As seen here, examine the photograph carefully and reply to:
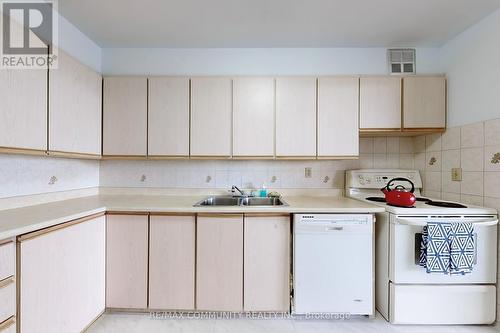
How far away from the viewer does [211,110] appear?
7.15ft

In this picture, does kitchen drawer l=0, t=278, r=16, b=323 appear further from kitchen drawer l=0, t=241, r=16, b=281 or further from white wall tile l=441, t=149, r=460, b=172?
white wall tile l=441, t=149, r=460, b=172

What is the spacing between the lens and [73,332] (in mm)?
1500

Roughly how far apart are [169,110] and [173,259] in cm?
131

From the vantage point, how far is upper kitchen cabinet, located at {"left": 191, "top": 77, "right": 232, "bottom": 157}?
218 centimetres

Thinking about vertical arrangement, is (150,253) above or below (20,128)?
below

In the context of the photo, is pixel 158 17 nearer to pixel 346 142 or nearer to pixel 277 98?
pixel 277 98

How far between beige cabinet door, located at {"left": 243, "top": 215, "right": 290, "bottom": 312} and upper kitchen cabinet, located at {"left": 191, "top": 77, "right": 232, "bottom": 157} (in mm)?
786

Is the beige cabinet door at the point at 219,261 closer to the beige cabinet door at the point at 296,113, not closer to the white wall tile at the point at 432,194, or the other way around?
the beige cabinet door at the point at 296,113

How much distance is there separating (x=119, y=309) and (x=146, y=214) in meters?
0.83

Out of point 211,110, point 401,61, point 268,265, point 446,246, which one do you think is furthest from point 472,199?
point 211,110

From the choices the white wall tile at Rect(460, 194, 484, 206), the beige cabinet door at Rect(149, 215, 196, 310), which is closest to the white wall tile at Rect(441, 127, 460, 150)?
the white wall tile at Rect(460, 194, 484, 206)

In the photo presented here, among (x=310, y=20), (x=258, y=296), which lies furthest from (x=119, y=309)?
(x=310, y=20)

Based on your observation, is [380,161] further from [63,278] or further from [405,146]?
[63,278]

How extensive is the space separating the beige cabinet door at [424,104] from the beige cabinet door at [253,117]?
1270 millimetres
